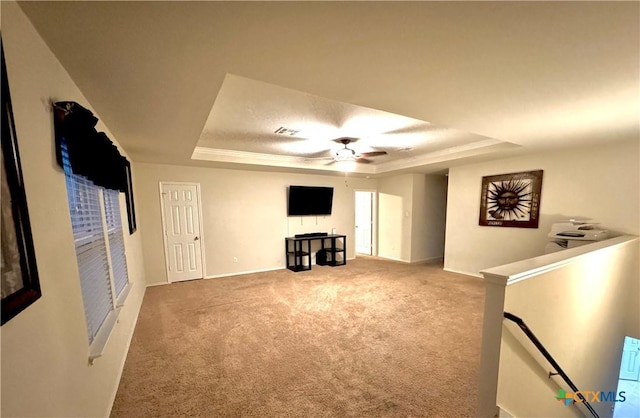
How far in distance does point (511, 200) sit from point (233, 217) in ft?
17.8

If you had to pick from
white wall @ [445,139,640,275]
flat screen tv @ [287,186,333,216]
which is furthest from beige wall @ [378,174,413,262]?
flat screen tv @ [287,186,333,216]

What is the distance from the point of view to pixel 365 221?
7262 mm

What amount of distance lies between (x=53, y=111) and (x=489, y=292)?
270cm

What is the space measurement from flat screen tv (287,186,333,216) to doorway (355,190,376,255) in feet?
4.03

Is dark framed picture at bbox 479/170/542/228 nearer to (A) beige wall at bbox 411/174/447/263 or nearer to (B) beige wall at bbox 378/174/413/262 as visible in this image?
(A) beige wall at bbox 411/174/447/263

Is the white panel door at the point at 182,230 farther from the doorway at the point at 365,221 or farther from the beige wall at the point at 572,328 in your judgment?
the beige wall at the point at 572,328

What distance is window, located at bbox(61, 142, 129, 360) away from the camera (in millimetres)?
1510

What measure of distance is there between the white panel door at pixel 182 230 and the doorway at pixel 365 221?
423cm

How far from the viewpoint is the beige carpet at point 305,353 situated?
1852mm

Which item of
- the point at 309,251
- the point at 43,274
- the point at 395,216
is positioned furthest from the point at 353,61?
the point at 395,216

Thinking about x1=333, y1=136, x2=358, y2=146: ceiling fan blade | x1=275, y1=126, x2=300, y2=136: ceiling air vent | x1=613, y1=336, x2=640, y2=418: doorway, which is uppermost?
x1=275, y1=126, x2=300, y2=136: ceiling air vent

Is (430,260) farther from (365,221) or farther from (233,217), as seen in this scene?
(233,217)

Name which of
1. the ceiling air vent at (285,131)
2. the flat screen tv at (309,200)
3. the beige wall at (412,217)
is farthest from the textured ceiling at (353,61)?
the beige wall at (412,217)

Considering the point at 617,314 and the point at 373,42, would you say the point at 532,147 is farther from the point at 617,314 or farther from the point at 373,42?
the point at 373,42
